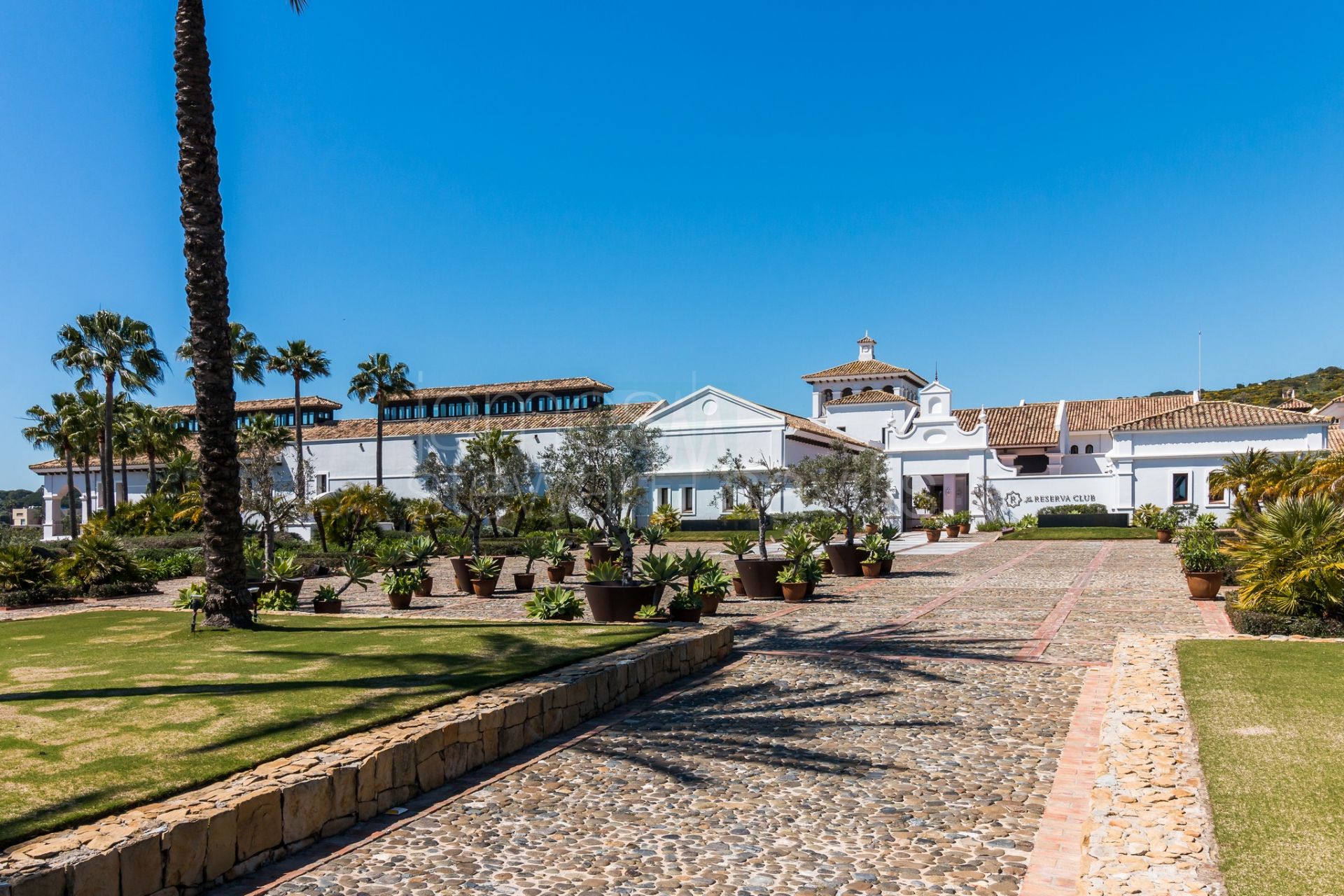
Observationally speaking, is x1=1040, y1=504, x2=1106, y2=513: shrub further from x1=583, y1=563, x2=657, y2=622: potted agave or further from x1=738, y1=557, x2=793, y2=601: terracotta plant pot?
x1=583, y1=563, x2=657, y2=622: potted agave

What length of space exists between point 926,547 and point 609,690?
25.4 metres

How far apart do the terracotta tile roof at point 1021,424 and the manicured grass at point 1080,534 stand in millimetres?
12314

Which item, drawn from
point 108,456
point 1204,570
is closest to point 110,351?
point 108,456

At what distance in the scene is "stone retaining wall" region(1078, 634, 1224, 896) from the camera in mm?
4652

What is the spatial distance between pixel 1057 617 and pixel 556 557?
12.1 m

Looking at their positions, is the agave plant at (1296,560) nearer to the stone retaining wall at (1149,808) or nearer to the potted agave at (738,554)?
the stone retaining wall at (1149,808)

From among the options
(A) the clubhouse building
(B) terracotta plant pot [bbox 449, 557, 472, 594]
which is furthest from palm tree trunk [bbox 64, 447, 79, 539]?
(B) terracotta plant pot [bbox 449, 557, 472, 594]

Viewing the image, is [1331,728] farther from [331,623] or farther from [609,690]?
[331,623]

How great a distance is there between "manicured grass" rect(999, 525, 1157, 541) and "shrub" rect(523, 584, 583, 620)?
2602 centimetres

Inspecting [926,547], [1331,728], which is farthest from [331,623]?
[926,547]

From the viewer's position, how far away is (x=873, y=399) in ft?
184

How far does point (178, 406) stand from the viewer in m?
67.8

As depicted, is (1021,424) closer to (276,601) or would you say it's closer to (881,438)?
(881,438)

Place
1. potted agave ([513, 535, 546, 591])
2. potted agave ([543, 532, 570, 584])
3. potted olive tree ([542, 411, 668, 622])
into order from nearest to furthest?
1. potted olive tree ([542, 411, 668, 622])
2. potted agave ([513, 535, 546, 591])
3. potted agave ([543, 532, 570, 584])
